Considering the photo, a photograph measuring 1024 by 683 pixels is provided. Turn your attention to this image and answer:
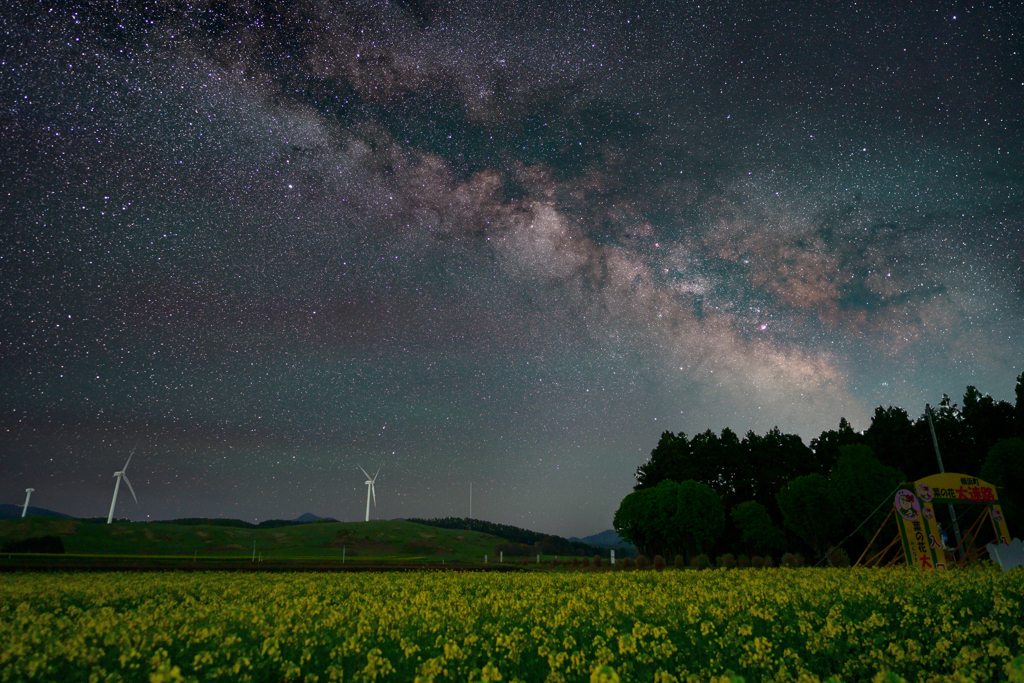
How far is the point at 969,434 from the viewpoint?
6219cm

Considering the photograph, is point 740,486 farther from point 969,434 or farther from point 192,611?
point 192,611

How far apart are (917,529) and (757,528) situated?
31.2 m

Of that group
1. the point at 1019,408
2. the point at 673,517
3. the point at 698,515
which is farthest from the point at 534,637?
the point at 1019,408

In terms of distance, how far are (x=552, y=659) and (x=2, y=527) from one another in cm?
13939

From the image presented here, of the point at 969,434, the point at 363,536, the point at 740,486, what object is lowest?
the point at 363,536

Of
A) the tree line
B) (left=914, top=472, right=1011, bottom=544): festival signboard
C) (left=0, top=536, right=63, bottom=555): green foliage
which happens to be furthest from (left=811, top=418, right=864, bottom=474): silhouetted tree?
(left=0, top=536, right=63, bottom=555): green foliage

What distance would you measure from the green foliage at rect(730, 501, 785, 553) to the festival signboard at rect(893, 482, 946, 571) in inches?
1202

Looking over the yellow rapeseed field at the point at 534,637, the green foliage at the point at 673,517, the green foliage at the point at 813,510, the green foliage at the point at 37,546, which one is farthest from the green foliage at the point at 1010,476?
the green foliage at the point at 37,546

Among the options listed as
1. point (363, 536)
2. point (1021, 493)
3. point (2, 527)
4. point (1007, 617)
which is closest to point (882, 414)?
point (1021, 493)

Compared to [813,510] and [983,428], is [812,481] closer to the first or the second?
[813,510]

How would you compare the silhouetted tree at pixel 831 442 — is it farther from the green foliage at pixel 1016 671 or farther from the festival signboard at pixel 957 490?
the green foliage at pixel 1016 671

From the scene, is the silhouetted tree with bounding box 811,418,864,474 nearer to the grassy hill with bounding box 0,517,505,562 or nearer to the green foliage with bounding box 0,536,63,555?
the grassy hill with bounding box 0,517,505,562

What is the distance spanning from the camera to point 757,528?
2357 inches

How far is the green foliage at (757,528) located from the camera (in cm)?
5981
